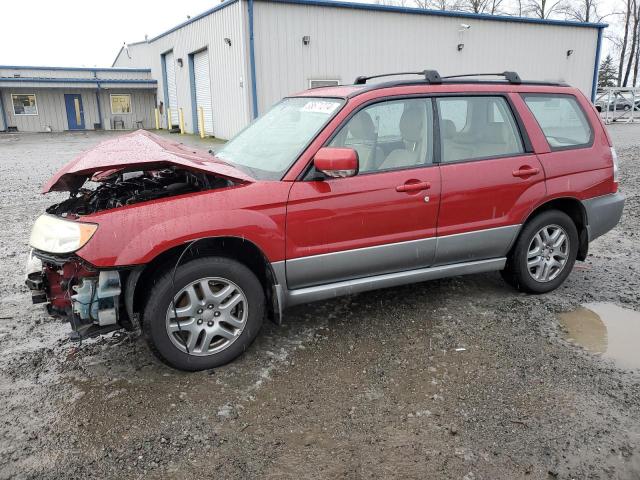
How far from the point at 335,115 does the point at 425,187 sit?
0.85 meters

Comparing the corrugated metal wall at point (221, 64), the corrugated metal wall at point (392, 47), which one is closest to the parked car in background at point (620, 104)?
the corrugated metal wall at point (392, 47)

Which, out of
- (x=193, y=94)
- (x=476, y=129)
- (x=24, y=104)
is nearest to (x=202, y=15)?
(x=193, y=94)

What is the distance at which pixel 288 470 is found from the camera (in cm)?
259

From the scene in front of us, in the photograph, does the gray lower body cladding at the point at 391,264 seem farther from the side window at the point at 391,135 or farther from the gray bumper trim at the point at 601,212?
the gray bumper trim at the point at 601,212

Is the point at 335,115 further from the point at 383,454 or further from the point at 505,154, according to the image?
the point at 383,454

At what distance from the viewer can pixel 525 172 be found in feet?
14.0

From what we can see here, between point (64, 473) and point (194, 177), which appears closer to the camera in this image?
point (64, 473)

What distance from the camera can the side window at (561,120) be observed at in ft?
14.8

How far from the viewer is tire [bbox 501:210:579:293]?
175 inches

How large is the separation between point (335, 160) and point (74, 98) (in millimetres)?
36355

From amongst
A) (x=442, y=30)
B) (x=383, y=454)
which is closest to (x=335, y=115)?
(x=383, y=454)

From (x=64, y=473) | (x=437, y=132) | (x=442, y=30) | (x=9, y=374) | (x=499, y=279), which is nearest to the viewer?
(x=64, y=473)

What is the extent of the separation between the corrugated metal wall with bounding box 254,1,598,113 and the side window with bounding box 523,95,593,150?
1300 cm

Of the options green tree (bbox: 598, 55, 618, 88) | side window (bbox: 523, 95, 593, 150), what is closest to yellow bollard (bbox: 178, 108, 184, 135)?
side window (bbox: 523, 95, 593, 150)
